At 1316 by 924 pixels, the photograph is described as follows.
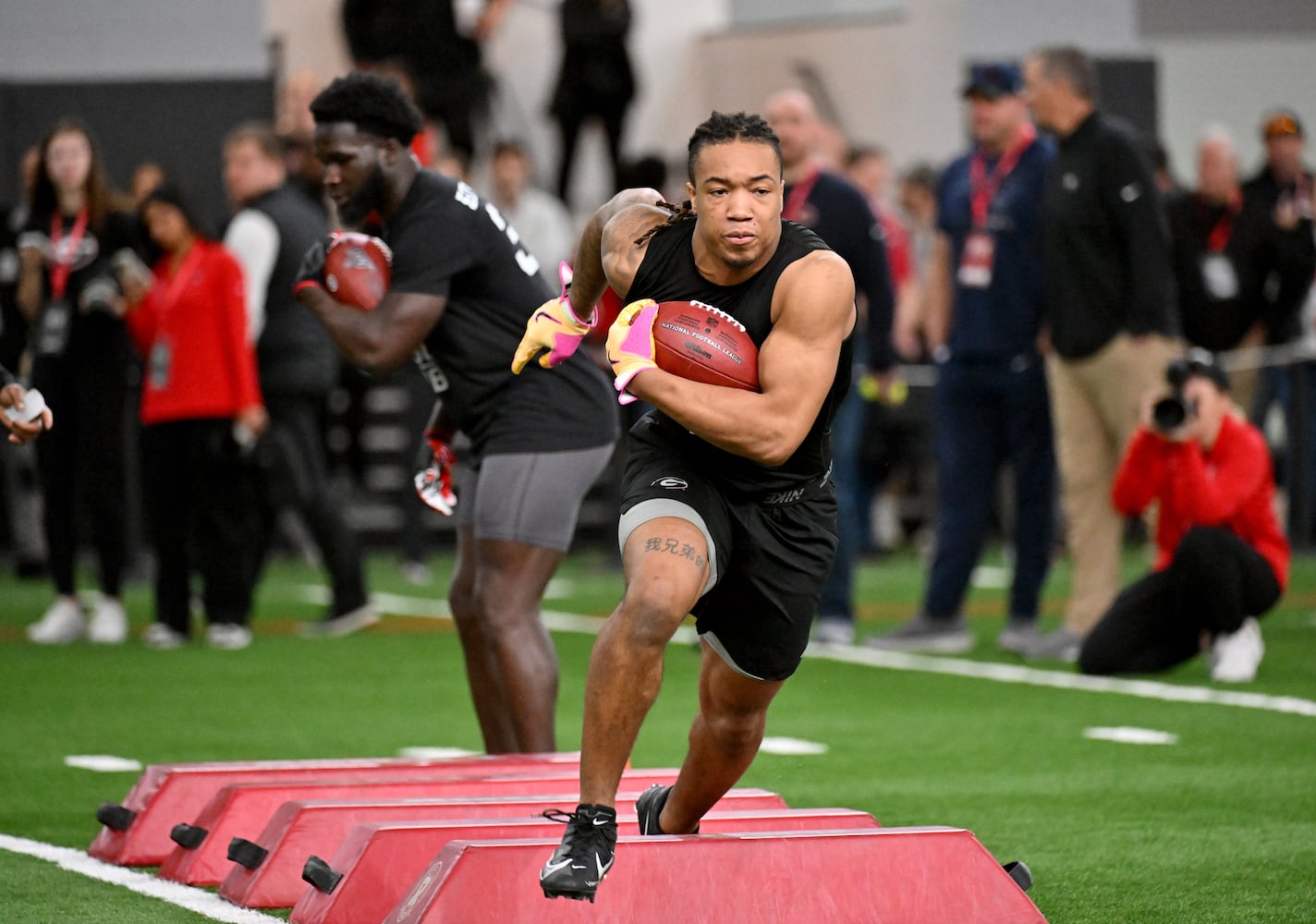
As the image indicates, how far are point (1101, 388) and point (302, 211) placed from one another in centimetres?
426

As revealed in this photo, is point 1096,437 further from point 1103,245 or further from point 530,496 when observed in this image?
point 530,496

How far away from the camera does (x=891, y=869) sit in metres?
4.82

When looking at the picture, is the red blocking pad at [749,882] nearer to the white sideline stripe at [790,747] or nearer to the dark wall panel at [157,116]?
the white sideline stripe at [790,747]

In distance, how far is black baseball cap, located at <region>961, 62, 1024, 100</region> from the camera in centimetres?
1018

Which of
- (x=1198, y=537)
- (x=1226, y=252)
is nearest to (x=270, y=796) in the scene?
(x=1198, y=537)

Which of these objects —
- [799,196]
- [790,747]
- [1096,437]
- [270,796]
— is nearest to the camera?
[270,796]

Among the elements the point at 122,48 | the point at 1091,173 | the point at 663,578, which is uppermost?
the point at 122,48

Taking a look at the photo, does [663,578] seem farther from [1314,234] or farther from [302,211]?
[1314,234]

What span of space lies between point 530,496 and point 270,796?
115cm

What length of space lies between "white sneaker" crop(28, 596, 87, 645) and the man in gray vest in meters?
0.91

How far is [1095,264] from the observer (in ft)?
32.5

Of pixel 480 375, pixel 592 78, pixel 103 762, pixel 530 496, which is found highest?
pixel 592 78

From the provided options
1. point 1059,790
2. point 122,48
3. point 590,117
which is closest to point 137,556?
point 122,48

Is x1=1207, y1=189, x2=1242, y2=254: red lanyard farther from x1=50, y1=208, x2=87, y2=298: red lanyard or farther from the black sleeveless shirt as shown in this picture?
the black sleeveless shirt
